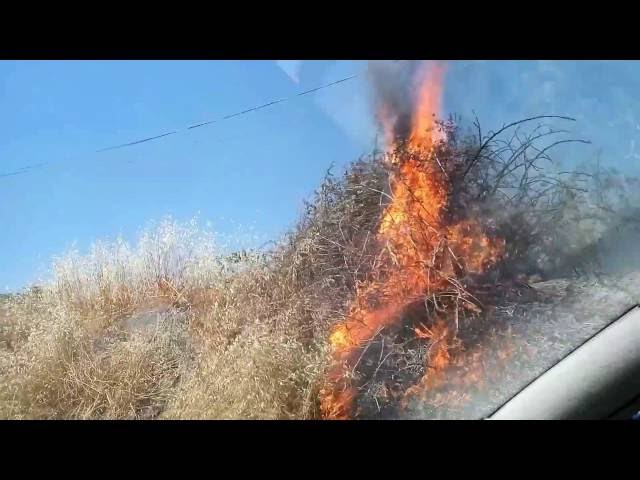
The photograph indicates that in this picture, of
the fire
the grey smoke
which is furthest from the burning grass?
the grey smoke

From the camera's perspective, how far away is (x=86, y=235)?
3.09m

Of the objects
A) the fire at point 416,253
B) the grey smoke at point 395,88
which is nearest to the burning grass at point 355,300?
the fire at point 416,253

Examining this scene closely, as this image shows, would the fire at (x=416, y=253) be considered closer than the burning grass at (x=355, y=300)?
No

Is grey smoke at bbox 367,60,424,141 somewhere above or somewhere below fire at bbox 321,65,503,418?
above

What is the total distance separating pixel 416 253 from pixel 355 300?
400 mm

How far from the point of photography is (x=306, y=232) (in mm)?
3004

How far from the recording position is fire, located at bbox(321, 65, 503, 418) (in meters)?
2.77

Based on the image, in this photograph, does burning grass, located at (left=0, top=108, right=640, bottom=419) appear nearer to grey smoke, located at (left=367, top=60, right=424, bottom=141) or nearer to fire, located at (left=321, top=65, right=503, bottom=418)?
fire, located at (left=321, top=65, right=503, bottom=418)

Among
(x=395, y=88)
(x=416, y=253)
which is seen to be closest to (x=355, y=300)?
(x=416, y=253)

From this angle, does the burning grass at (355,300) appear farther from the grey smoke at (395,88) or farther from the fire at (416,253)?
the grey smoke at (395,88)

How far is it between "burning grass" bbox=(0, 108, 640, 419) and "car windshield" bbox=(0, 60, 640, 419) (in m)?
0.01

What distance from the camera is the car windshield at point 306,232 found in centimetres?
263
